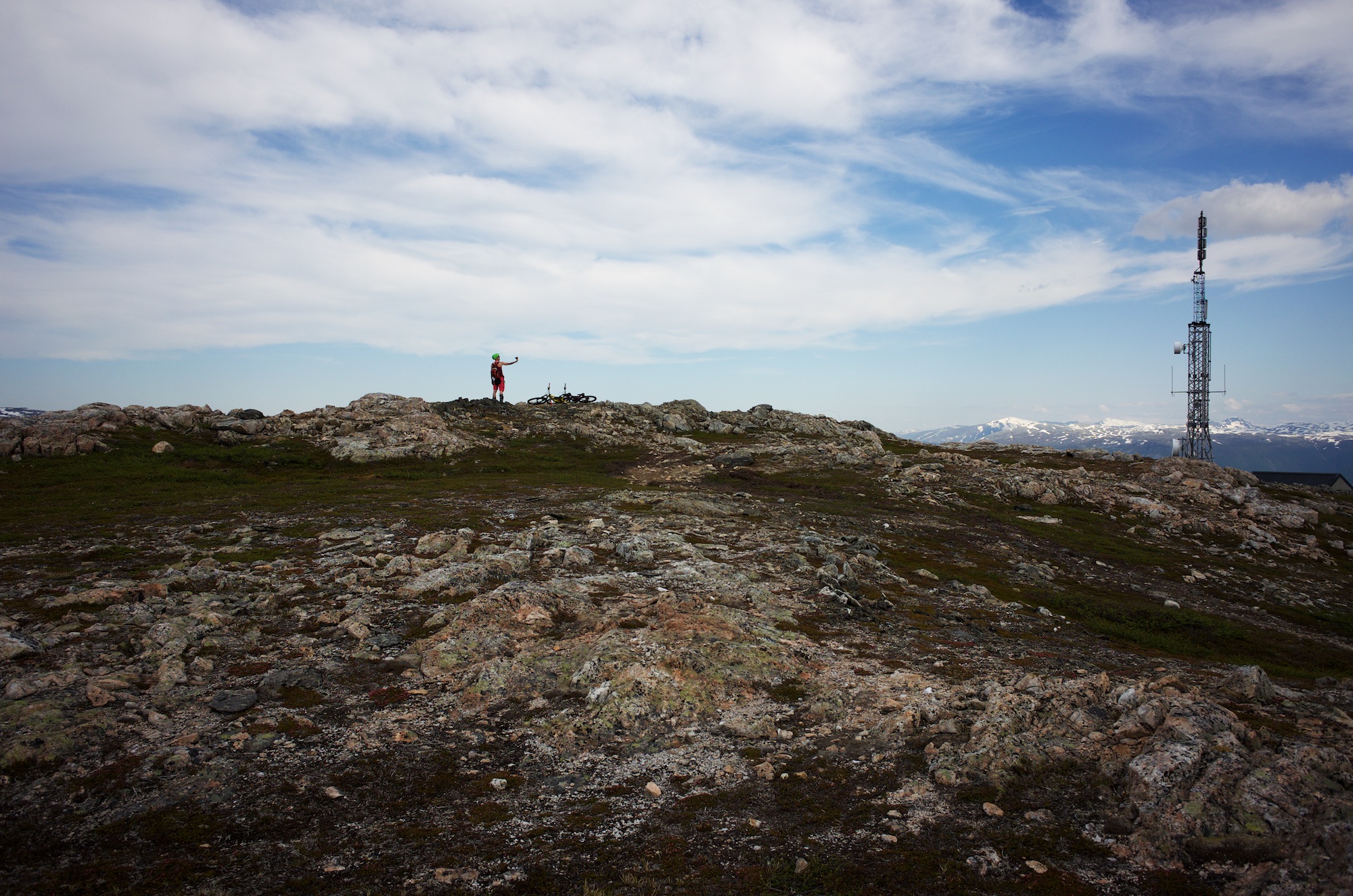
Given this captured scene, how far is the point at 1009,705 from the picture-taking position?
14.4 meters

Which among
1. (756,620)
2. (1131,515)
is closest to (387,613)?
(756,620)

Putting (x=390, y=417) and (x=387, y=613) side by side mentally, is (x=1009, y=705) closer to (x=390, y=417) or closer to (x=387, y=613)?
(x=387, y=613)

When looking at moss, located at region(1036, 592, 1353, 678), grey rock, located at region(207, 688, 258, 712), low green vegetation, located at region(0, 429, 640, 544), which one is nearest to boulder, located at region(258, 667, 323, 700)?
grey rock, located at region(207, 688, 258, 712)

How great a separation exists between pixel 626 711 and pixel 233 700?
10.5 meters

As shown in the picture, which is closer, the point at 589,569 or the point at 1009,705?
the point at 1009,705

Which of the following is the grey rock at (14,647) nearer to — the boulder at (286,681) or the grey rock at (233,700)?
the grey rock at (233,700)

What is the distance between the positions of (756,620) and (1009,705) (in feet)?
31.0

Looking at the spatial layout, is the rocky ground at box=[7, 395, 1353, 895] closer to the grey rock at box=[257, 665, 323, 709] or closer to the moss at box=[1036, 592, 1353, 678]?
the grey rock at box=[257, 665, 323, 709]

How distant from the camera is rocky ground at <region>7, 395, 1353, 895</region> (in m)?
9.84

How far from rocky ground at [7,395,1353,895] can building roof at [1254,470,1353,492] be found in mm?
109149

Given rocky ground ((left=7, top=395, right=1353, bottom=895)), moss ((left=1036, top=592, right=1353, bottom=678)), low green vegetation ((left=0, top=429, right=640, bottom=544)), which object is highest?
low green vegetation ((left=0, top=429, right=640, bottom=544))

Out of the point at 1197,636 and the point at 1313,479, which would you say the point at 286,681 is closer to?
the point at 1197,636

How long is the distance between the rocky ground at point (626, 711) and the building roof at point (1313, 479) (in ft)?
358

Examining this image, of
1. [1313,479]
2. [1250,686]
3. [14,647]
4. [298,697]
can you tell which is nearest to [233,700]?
[298,697]
